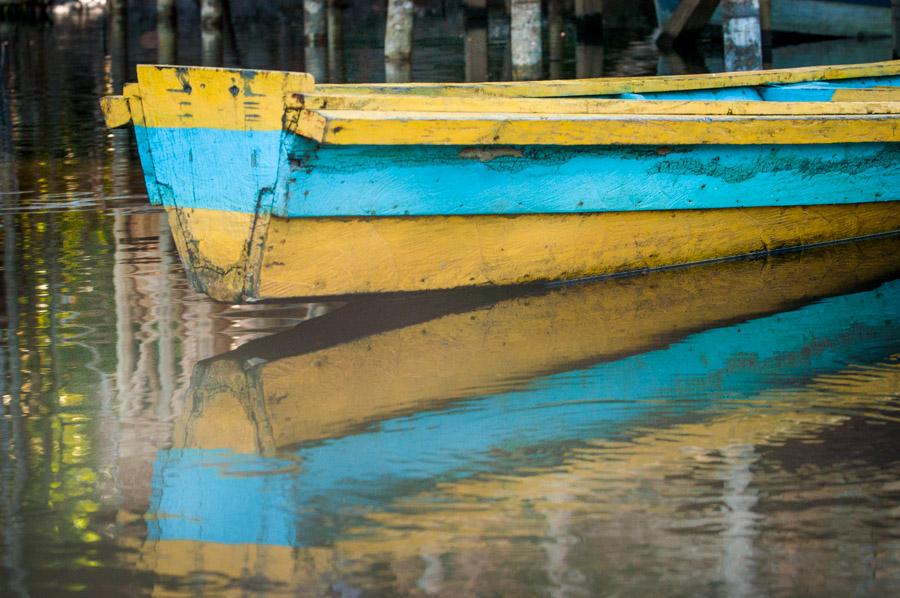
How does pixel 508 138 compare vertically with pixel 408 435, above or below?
above

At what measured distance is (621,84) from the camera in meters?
6.84

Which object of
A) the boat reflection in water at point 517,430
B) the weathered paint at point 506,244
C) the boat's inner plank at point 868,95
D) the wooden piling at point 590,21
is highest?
the wooden piling at point 590,21

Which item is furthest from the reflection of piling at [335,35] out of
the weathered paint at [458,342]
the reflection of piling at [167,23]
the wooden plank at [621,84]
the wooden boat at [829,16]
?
the weathered paint at [458,342]

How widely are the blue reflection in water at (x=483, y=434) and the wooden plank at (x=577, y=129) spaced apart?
0.80m

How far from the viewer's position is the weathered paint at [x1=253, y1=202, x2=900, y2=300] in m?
4.91

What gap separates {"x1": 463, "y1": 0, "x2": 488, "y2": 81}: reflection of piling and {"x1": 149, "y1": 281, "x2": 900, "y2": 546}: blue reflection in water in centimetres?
989

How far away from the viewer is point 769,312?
5180 mm

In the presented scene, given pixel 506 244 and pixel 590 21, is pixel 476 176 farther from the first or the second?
pixel 590 21

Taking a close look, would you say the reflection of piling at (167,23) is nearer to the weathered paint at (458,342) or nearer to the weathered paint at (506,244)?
the weathered paint at (506,244)

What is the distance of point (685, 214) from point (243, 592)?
10.6 ft

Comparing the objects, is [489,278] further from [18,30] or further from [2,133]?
[18,30]

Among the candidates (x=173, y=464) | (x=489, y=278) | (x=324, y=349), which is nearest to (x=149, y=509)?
(x=173, y=464)

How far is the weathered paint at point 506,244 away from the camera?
491 centimetres

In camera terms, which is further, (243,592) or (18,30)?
(18,30)
